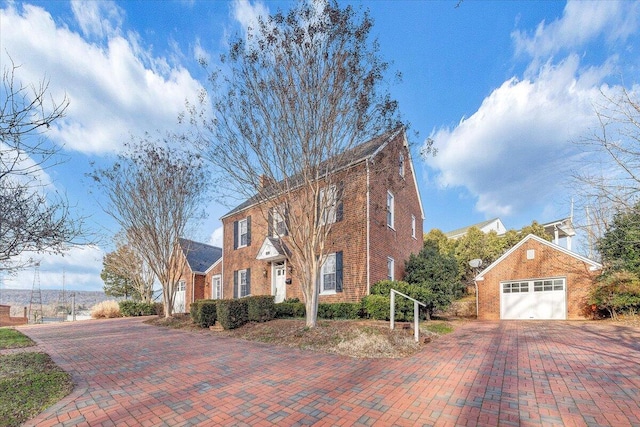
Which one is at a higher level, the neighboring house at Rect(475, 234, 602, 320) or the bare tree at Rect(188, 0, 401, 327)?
the bare tree at Rect(188, 0, 401, 327)

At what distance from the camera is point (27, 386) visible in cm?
464

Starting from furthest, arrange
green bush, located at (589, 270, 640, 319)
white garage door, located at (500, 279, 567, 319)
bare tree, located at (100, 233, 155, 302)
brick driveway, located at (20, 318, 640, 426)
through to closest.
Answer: bare tree, located at (100, 233, 155, 302) → white garage door, located at (500, 279, 567, 319) → green bush, located at (589, 270, 640, 319) → brick driveway, located at (20, 318, 640, 426)

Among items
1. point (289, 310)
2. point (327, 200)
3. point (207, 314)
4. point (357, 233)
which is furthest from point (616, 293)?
point (207, 314)

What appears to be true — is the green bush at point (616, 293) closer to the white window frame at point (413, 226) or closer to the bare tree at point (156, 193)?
the white window frame at point (413, 226)

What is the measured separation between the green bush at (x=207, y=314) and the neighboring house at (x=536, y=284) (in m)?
13.1

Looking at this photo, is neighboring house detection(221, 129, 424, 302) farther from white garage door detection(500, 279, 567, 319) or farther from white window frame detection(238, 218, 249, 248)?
white garage door detection(500, 279, 567, 319)

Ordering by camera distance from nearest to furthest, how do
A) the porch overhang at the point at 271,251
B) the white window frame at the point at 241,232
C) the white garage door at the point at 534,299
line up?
the porch overhang at the point at 271,251, the white garage door at the point at 534,299, the white window frame at the point at 241,232

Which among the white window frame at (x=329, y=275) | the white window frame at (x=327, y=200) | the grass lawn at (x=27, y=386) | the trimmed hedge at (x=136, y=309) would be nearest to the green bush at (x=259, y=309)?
the white window frame at (x=329, y=275)

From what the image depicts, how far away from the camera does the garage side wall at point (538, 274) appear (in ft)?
46.7

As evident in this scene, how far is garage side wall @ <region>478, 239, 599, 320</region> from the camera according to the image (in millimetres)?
14242

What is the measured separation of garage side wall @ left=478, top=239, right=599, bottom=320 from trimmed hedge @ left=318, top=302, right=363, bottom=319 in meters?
9.14

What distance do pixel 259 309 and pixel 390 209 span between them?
6.90 m

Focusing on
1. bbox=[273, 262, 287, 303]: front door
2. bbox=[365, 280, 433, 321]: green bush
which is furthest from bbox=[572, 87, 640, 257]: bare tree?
→ bbox=[273, 262, 287, 303]: front door

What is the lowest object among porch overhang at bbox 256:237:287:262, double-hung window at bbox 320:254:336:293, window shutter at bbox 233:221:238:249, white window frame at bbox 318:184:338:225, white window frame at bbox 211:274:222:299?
white window frame at bbox 211:274:222:299
